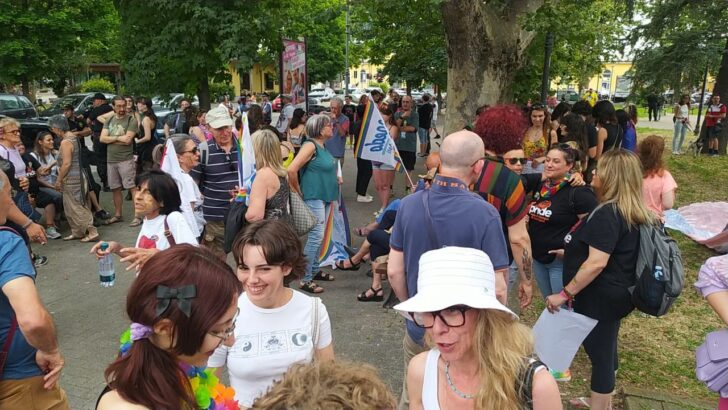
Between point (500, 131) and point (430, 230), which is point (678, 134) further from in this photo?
point (430, 230)

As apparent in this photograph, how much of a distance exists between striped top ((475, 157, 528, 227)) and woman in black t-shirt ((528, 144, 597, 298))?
0.65m

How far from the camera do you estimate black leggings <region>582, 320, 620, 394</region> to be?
3334mm

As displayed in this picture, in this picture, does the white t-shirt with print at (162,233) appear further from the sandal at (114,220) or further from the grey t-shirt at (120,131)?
the sandal at (114,220)

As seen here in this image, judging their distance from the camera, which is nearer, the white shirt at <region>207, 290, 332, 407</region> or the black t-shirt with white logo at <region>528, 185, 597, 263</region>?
the white shirt at <region>207, 290, 332, 407</region>

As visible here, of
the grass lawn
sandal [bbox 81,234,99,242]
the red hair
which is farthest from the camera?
sandal [bbox 81,234,99,242]

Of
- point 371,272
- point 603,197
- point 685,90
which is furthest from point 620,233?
point 685,90

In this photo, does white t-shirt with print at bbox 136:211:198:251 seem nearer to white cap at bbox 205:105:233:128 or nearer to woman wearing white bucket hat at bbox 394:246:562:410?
white cap at bbox 205:105:233:128

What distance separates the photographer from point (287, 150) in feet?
21.5

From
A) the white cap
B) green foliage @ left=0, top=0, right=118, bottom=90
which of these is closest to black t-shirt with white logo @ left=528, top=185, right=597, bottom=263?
the white cap

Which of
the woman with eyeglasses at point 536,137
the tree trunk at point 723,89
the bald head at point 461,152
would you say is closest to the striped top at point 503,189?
the bald head at point 461,152

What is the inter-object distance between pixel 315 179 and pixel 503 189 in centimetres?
290

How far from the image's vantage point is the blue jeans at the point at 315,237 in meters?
5.83

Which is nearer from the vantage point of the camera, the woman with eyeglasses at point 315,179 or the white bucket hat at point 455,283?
the white bucket hat at point 455,283

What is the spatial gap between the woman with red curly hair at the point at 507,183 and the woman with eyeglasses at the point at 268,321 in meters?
1.48
